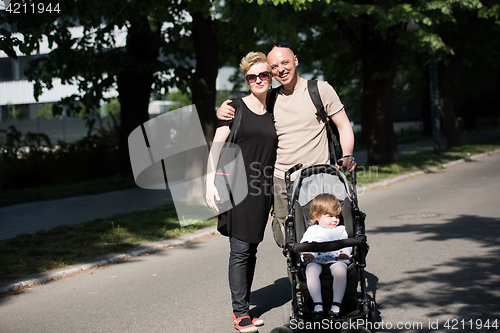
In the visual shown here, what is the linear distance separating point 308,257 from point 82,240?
5186 mm

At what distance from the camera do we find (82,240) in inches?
322

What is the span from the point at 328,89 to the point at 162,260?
12.8ft

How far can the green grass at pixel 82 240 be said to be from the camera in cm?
684

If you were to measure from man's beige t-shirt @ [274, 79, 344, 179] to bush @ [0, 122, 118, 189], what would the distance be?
1370 cm

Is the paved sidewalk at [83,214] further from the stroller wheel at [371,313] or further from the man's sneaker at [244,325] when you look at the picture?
the stroller wheel at [371,313]

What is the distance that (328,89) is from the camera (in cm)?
449

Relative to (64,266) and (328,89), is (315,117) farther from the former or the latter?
(64,266)

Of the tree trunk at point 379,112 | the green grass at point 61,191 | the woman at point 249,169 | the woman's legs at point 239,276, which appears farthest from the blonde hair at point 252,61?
the tree trunk at point 379,112

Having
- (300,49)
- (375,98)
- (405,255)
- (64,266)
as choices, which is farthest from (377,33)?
(64,266)

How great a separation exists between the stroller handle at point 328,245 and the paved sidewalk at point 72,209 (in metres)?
6.46

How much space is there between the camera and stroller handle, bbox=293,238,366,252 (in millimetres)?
3783

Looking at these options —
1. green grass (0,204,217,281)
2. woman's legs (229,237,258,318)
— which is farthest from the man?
green grass (0,204,217,281)

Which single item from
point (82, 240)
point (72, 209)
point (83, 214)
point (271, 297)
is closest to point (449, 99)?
point (72, 209)

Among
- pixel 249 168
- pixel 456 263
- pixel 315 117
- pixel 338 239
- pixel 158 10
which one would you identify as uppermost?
pixel 158 10
